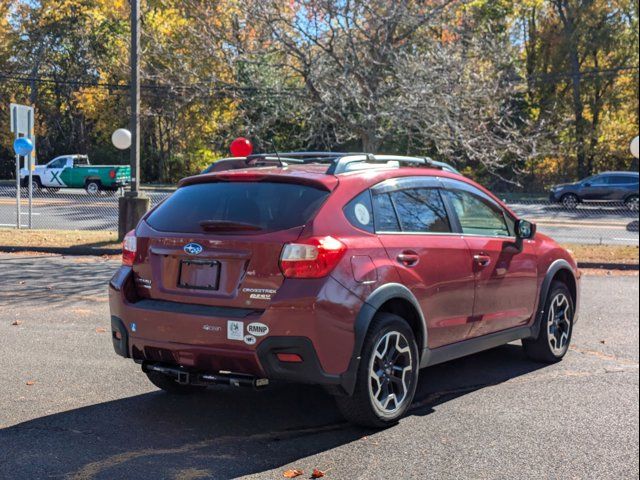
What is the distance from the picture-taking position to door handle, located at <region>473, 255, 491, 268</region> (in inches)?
232

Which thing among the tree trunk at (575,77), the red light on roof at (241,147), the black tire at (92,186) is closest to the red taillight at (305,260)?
the red light on roof at (241,147)

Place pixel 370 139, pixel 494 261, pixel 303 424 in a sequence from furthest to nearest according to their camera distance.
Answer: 1. pixel 370 139
2. pixel 494 261
3. pixel 303 424

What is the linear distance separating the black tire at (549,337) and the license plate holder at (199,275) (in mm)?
3151

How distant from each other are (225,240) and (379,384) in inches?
50.5

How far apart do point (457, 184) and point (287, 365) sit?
225cm

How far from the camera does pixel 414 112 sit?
59.1 ft

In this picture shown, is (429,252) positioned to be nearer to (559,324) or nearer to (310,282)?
(310,282)

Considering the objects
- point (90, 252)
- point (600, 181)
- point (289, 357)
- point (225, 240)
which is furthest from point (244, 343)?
point (600, 181)

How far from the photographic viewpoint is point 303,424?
511 cm

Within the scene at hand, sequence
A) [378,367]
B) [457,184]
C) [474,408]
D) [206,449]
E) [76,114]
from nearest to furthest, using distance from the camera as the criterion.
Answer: [206,449] < [378,367] < [474,408] < [457,184] < [76,114]

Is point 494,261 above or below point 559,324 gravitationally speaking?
above

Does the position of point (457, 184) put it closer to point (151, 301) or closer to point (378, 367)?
point (378, 367)

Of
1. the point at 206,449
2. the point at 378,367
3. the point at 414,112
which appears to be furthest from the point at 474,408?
the point at 414,112

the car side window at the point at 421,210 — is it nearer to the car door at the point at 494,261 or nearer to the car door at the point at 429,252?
the car door at the point at 429,252
